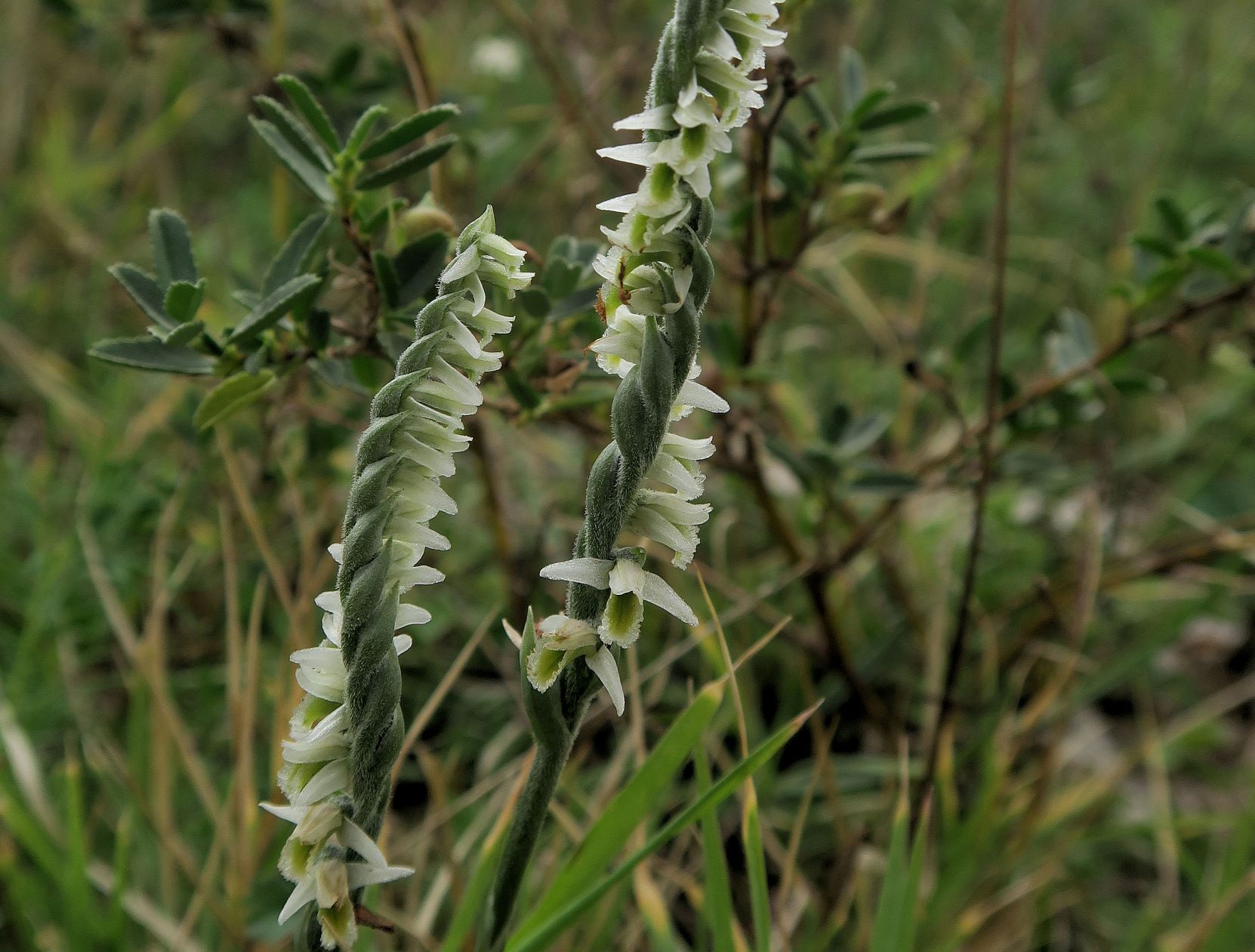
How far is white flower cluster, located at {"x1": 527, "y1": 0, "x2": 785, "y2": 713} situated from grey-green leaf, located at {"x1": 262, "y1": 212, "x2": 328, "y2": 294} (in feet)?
1.40

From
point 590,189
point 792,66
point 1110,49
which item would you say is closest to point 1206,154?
point 1110,49

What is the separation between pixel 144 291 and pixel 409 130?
10.4 inches

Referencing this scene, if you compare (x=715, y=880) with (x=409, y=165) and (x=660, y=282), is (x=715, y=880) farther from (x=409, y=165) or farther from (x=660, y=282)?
(x=409, y=165)

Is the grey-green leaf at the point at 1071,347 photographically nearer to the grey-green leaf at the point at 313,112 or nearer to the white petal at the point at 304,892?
the grey-green leaf at the point at 313,112

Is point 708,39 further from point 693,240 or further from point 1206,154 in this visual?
point 1206,154

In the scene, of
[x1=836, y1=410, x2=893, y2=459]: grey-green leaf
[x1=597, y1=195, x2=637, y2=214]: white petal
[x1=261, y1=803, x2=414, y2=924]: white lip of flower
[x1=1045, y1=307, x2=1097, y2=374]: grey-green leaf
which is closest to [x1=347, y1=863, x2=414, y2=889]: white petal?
[x1=261, y1=803, x2=414, y2=924]: white lip of flower

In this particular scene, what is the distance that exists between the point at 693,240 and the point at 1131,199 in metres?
2.39

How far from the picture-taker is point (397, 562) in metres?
0.58

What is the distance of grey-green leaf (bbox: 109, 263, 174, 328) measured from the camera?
87cm

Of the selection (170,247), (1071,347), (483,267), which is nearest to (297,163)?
(170,247)

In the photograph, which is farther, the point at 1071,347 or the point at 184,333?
the point at 1071,347

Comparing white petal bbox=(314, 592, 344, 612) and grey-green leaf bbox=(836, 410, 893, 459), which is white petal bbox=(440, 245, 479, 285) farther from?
grey-green leaf bbox=(836, 410, 893, 459)

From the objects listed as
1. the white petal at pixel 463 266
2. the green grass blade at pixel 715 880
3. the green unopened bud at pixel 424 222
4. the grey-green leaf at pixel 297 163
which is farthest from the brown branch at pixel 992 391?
the white petal at pixel 463 266

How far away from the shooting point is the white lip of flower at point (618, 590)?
0.56 metres
